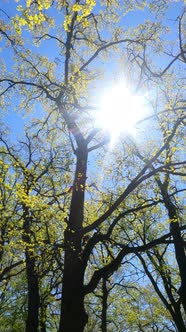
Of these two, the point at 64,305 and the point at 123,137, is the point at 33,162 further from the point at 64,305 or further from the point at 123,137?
the point at 64,305

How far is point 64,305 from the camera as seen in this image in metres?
7.52

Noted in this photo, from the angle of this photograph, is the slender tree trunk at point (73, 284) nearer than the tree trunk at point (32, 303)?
Yes

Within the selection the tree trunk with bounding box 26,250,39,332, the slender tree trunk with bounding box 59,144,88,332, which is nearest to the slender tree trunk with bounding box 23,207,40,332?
the tree trunk with bounding box 26,250,39,332

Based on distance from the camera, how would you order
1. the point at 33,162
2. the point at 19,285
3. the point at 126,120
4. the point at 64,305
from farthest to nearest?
1. the point at 19,285
2. the point at 33,162
3. the point at 126,120
4. the point at 64,305

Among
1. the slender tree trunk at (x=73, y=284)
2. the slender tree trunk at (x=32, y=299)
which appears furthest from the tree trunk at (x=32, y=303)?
the slender tree trunk at (x=73, y=284)

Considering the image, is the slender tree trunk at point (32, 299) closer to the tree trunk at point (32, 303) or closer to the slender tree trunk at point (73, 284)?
the tree trunk at point (32, 303)

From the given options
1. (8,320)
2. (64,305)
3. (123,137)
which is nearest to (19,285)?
(8,320)

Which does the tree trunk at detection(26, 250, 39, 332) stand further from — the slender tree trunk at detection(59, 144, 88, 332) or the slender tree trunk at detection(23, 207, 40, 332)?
the slender tree trunk at detection(59, 144, 88, 332)

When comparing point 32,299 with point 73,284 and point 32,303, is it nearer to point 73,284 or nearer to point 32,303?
point 32,303

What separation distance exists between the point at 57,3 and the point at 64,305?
1062 centimetres

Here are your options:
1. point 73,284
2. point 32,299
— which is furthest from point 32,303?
point 73,284

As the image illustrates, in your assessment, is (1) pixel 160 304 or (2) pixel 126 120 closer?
(2) pixel 126 120

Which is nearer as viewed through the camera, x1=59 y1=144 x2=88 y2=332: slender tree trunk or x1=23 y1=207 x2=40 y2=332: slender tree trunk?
x1=59 y1=144 x2=88 y2=332: slender tree trunk

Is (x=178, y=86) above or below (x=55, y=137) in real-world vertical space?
above
